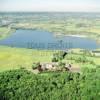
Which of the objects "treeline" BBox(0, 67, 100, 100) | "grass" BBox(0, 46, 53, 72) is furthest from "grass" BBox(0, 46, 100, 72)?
"treeline" BBox(0, 67, 100, 100)

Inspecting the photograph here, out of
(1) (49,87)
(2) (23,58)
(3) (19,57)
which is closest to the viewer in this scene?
(1) (49,87)

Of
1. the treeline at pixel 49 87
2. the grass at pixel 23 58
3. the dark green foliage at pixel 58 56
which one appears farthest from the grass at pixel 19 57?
the treeline at pixel 49 87

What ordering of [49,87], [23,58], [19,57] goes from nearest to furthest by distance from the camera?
1. [49,87]
2. [23,58]
3. [19,57]

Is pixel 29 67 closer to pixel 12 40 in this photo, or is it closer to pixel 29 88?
pixel 29 88

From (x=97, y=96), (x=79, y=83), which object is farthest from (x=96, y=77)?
(x=97, y=96)

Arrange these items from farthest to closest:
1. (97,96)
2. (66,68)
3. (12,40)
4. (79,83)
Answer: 1. (12,40)
2. (66,68)
3. (79,83)
4. (97,96)

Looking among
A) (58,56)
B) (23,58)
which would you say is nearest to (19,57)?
(23,58)

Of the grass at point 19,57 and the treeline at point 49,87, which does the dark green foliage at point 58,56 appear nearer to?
the grass at point 19,57

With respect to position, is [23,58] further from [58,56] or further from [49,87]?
[49,87]
